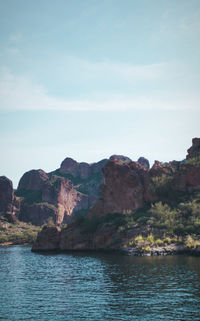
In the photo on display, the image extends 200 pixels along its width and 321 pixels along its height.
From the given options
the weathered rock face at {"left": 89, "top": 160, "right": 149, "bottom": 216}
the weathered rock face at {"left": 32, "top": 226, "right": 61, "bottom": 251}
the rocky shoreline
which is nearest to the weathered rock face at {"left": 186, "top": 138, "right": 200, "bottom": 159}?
the weathered rock face at {"left": 89, "top": 160, "right": 149, "bottom": 216}

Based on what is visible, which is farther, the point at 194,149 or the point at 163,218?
the point at 194,149

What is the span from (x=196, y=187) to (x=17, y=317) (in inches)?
3329

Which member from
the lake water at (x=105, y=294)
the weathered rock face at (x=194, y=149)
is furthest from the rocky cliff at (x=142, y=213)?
the lake water at (x=105, y=294)

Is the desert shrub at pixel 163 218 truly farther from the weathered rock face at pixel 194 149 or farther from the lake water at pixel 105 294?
the lake water at pixel 105 294

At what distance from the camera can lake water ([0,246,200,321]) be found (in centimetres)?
2781

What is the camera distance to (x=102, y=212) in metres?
120

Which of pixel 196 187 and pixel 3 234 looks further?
pixel 3 234

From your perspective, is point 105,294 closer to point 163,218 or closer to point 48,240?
point 163,218

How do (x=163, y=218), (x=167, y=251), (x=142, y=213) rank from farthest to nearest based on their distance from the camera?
1. (x=142, y=213)
2. (x=163, y=218)
3. (x=167, y=251)

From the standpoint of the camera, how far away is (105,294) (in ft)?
115

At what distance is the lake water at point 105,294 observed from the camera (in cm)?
2781

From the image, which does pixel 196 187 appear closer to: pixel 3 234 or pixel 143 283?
pixel 143 283

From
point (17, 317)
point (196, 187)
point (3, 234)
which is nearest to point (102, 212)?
point (196, 187)

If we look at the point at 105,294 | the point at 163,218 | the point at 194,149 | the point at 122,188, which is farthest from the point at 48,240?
the point at 105,294
